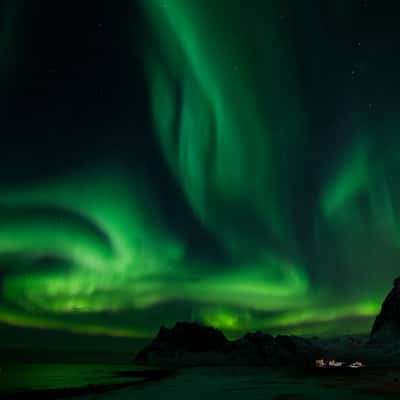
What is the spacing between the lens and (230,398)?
159 ft

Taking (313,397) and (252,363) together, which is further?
(252,363)

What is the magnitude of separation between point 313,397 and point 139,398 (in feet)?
67.3

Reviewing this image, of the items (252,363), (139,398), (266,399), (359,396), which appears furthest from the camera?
(252,363)

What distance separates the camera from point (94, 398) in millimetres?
54594

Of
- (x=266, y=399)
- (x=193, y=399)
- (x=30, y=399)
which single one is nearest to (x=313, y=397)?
(x=266, y=399)

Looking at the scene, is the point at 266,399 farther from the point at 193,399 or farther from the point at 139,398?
the point at 139,398

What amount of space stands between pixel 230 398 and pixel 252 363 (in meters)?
161

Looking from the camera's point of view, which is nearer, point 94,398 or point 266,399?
point 266,399

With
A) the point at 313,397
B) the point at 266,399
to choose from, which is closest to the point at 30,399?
the point at 266,399

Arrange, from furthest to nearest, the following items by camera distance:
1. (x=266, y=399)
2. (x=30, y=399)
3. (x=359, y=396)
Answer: (x=30, y=399) < (x=359, y=396) < (x=266, y=399)

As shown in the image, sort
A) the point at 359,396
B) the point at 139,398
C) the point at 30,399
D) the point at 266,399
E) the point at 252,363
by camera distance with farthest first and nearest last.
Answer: the point at 252,363, the point at 30,399, the point at 139,398, the point at 359,396, the point at 266,399

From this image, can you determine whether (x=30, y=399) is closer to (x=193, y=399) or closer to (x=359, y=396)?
(x=193, y=399)

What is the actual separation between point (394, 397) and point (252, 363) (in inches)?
6343

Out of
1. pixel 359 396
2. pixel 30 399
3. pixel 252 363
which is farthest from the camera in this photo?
pixel 252 363
